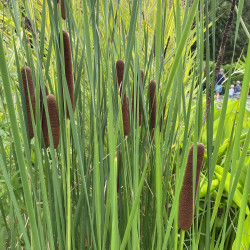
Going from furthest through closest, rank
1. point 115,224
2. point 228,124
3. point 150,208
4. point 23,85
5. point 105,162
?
point 228,124 < point 150,208 < point 105,162 < point 23,85 < point 115,224

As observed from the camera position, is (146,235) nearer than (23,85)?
No

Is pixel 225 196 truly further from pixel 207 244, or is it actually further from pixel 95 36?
pixel 95 36

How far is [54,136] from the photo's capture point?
52 centimetres

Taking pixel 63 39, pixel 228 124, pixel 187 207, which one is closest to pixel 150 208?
pixel 187 207

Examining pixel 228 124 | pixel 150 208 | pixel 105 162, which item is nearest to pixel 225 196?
pixel 228 124

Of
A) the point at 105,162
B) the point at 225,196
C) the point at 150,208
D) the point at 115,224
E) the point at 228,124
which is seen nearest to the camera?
the point at 115,224

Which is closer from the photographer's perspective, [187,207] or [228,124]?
[187,207]

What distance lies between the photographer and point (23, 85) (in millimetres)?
535

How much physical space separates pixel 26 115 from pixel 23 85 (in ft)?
0.15

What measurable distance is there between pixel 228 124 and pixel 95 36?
1178 millimetres

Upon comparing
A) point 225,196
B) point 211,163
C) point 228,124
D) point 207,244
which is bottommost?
point 225,196

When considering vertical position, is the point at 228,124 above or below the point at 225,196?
above

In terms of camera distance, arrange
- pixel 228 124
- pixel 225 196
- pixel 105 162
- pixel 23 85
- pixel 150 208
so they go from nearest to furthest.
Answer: pixel 23 85, pixel 105 162, pixel 150 208, pixel 225 196, pixel 228 124

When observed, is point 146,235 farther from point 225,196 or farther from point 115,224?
point 225,196
